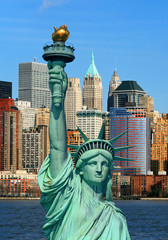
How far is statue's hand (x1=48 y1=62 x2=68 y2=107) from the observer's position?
Answer: 15016 millimetres

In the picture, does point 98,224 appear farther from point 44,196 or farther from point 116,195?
point 116,195

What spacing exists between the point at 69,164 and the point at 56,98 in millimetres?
1452

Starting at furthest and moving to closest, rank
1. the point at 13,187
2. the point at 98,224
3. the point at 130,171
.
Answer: the point at 130,171 → the point at 13,187 → the point at 98,224

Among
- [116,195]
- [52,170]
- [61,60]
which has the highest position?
[61,60]

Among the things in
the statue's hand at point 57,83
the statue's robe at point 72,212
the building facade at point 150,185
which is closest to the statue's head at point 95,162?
the statue's robe at point 72,212

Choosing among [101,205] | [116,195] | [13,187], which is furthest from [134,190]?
[101,205]

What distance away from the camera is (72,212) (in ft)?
49.8

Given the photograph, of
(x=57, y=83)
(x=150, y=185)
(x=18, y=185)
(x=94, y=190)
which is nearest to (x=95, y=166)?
(x=94, y=190)

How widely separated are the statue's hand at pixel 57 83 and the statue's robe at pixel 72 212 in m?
1.30

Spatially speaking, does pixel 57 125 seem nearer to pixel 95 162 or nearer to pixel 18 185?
pixel 95 162

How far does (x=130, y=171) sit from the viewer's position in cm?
19912

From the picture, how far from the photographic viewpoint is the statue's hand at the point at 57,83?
15.0m

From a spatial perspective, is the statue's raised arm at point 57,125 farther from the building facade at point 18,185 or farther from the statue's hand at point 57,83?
the building facade at point 18,185

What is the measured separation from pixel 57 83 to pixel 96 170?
2.05 metres
